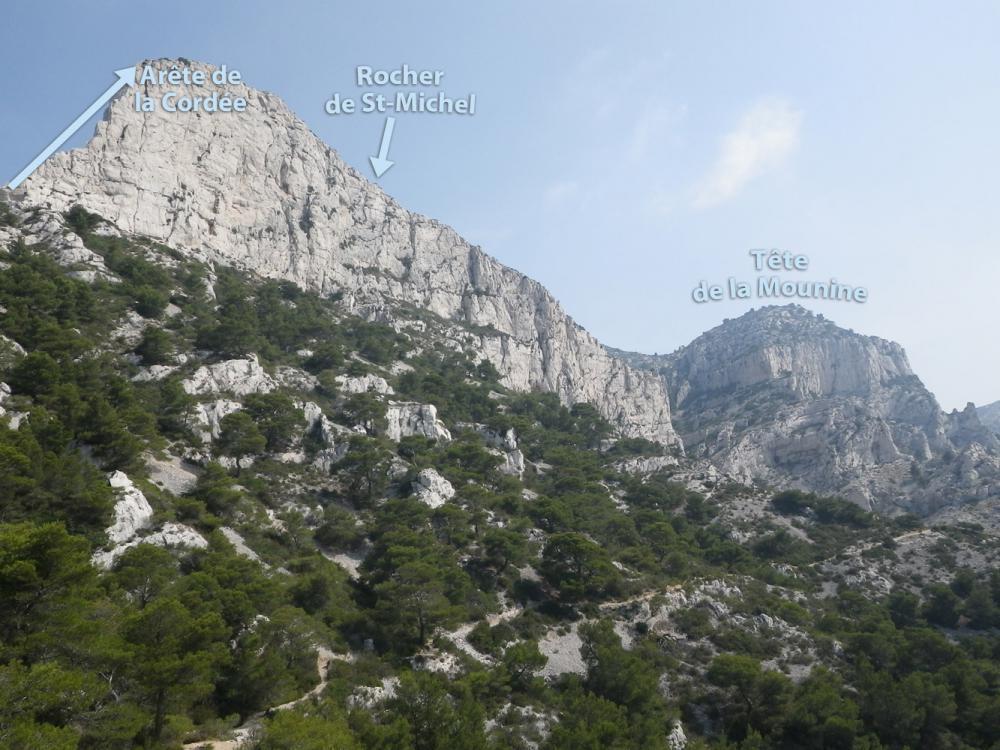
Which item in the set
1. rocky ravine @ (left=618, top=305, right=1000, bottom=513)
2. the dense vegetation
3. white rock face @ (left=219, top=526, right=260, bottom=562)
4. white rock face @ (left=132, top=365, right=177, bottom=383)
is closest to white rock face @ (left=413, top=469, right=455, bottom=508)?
the dense vegetation

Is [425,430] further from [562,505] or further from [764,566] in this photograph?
[764,566]

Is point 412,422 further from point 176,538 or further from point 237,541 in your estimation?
point 176,538

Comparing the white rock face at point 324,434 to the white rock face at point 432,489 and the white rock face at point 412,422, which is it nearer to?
the white rock face at point 412,422

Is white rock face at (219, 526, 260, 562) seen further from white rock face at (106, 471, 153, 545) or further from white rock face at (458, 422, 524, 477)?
white rock face at (458, 422, 524, 477)

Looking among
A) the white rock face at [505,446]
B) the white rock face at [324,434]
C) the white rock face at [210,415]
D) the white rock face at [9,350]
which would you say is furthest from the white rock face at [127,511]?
the white rock face at [505,446]

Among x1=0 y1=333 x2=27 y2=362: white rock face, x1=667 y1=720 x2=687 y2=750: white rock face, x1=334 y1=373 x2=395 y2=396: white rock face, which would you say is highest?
x1=334 y1=373 x2=395 y2=396: white rock face

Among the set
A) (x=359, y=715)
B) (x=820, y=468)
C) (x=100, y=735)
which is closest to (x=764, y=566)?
(x=359, y=715)
